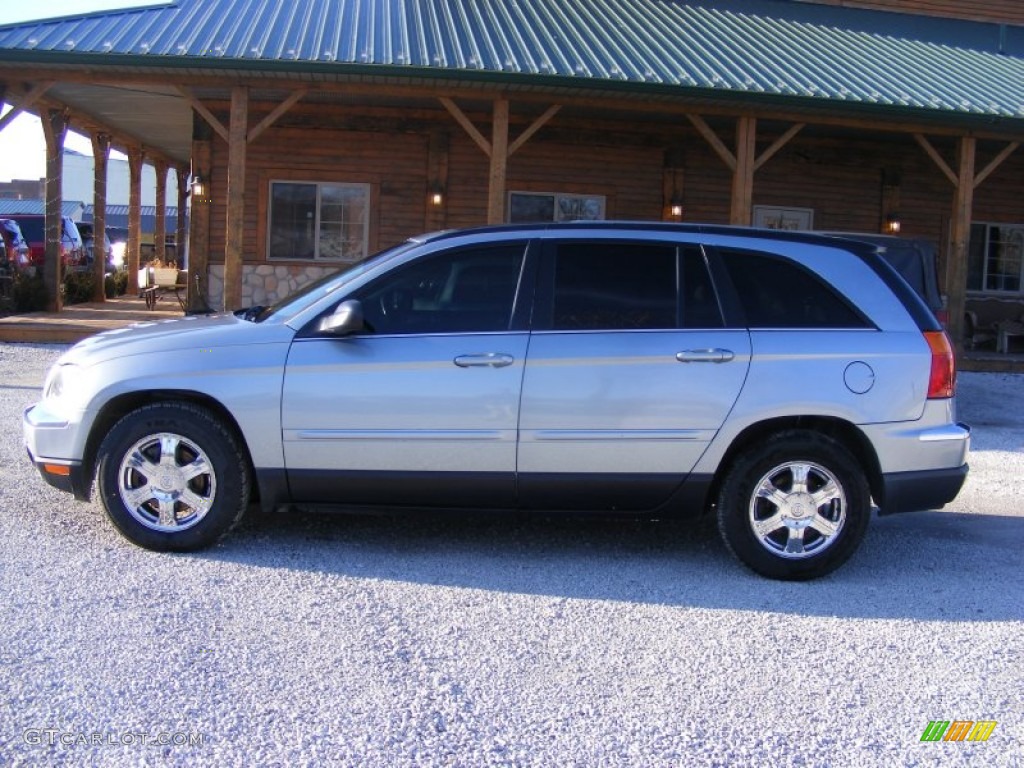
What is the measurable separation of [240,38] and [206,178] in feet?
11.5

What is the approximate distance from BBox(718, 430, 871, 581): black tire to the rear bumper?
129 mm

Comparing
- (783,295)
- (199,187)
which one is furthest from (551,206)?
(783,295)

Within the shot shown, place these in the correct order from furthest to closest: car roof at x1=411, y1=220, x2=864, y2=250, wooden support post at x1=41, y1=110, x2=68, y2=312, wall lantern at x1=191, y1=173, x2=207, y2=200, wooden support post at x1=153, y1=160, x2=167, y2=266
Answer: wooden support post at x1=153, y1=160, x2=167, y2=266, wooden support post at x1=41, y1=110, x2=68, y2=312, wall lantern at x1=191, y1=173, x2=207, y2=200, car roof at x1=411, y1=220, x2=864, y2=250

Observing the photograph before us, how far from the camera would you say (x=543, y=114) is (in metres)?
13.8

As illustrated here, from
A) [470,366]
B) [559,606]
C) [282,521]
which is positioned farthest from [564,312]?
[282,521]

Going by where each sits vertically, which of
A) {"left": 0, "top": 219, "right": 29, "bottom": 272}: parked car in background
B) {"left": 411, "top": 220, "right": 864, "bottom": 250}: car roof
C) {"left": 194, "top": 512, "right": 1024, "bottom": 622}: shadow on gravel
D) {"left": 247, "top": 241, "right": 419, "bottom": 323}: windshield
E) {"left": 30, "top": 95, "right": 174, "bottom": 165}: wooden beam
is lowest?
{"left": 194, "top": 512, "right": 1024, "bottom": 622}: shadow on gravel

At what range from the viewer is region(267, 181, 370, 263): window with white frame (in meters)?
16.3

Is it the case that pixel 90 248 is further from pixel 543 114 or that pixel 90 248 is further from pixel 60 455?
pixel 60 455

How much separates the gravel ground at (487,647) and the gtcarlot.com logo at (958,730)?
1.5 inches

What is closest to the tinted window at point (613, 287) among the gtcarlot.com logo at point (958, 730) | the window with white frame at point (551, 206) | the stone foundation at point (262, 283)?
the gtcarlot.com logo at point (958, 730)

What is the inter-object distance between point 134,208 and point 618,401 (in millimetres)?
20050

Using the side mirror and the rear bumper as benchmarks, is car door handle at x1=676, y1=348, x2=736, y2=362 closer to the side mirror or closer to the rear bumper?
the rear bumper

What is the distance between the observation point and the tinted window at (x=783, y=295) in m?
5.27

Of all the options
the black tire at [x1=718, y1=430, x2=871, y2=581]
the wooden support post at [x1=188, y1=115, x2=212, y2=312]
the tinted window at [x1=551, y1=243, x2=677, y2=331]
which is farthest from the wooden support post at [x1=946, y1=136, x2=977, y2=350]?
the wooden support post at [x1=188, y1=115, x2=212, y2=312]
